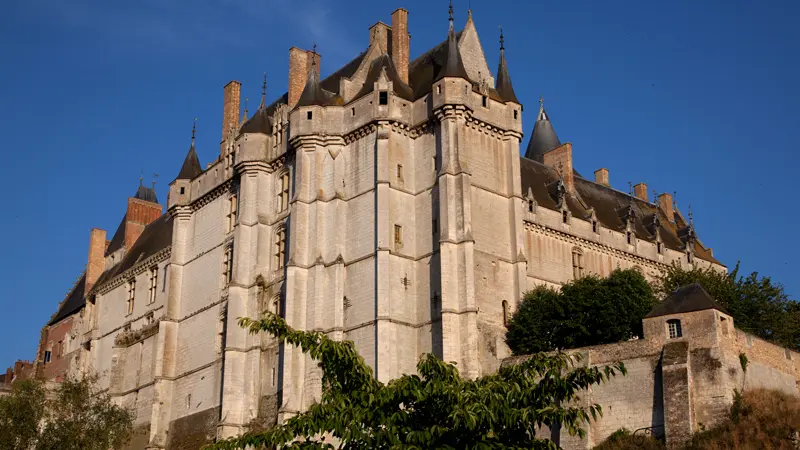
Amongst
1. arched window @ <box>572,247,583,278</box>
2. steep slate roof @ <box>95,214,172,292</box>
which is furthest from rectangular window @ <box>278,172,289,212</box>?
arched window @ <box>572,247,583,278</box>

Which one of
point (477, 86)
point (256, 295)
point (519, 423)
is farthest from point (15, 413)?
point (519, 423)

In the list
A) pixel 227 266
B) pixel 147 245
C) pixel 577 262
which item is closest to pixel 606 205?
pixel 577 262

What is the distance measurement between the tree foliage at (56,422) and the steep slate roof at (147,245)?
13283mm

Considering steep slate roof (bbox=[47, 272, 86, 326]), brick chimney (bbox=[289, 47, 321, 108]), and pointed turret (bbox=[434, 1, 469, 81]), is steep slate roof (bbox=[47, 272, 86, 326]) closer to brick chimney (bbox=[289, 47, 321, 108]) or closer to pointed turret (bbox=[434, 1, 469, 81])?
brick chimney (bbox=[289, 47, 321, 108])

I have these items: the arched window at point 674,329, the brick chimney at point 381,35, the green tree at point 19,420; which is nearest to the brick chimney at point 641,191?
the brick chimney at point 381,35

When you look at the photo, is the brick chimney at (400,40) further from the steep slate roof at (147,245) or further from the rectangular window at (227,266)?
the steep slate roof at (147,245)

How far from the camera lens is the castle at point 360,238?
37625mm

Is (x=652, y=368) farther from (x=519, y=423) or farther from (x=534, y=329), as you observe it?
(x=519, y=423)

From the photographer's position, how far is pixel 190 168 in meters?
50.2

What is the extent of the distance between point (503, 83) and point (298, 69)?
9.41 m

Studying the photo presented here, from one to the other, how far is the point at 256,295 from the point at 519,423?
83.8 feet

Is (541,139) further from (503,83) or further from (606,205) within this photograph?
(503,83)

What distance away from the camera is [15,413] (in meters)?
37.3

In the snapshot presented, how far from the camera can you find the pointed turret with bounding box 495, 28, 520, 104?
136 feet
